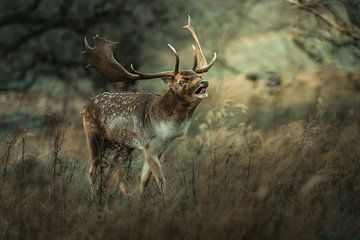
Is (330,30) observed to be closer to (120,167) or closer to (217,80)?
(217,80)

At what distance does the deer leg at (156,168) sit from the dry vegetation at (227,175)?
149mm

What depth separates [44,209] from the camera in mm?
6070

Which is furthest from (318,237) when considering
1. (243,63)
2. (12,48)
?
(12,48)

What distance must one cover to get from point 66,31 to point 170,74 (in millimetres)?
3690

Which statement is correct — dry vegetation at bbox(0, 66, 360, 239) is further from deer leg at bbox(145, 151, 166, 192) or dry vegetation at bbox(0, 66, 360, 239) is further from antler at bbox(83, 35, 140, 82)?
→ antler at bbox(83, 35, 140, 82)

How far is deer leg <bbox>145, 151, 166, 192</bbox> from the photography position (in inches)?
305

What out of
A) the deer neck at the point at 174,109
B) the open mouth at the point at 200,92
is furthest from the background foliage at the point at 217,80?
the open mouth at the point at 200,92

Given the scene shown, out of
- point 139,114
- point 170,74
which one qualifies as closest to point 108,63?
point 139,114

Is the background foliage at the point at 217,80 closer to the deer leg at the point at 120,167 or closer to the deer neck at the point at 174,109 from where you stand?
the deer leg at the point at 120,167

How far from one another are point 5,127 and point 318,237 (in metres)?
5.87

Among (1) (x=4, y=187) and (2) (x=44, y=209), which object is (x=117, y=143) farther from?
(2) (x=44, y=209)

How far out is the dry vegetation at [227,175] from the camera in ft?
19.1

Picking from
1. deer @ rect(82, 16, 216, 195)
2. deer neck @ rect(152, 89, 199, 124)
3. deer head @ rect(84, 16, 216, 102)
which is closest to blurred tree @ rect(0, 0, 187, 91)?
deer @ rect(82, 16, 216, 195)

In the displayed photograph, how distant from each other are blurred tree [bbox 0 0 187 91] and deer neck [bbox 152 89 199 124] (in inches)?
121
